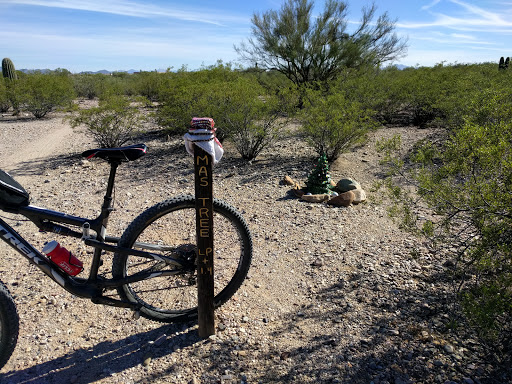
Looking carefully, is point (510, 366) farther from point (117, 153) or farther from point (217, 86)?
point (217, 86)

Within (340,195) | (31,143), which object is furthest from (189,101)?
(340,195)

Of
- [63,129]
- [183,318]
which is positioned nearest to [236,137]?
[183,318]

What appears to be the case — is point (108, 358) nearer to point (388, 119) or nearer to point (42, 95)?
point (388, 119)

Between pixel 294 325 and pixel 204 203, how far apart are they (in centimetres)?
126

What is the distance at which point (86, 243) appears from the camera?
2.25 m

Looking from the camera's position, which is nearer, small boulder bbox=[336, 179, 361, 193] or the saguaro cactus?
small boulder bbox=[336, 179, 361, 193]

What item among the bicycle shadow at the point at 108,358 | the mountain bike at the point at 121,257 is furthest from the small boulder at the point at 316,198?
the bicycle shadow at the point at 108,358

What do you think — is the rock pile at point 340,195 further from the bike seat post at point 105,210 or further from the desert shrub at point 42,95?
the desert shrub at point 42,95

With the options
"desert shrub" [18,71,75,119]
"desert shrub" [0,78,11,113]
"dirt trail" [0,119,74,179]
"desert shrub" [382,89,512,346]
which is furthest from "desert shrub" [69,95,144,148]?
"desert shrub" [0,78,11,113]

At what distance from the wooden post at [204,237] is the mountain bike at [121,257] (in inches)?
7.3

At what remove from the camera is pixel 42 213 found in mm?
2137

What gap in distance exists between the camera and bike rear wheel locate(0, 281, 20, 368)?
2.07 meters

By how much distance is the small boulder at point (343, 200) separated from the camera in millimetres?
5258

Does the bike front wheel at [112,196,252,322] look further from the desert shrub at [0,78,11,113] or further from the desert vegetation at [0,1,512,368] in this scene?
the desert shrub at [0,78,11,113]
